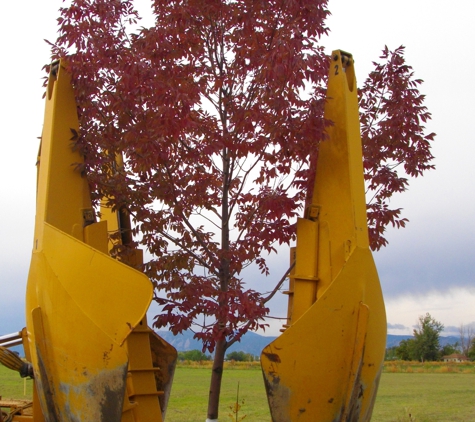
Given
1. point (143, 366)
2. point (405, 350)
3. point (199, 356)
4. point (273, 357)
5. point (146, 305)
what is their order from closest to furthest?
1. point (146, 305)
2. point (273, 357)
3. point (143, 366)
4. point (199, 356)
5. point (405, 350)

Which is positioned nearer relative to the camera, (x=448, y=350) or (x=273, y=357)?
(x=273, y=357)

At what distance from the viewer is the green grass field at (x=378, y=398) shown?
40.2 ft

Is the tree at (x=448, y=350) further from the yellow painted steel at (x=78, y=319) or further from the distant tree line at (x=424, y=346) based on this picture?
the yellow painted steel at (x=78, y=319)

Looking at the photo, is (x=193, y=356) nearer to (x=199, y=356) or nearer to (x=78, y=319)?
(x=199, y=356)

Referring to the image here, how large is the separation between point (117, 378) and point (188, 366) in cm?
2439

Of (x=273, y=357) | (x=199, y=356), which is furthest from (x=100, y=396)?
(x=199, y=356)

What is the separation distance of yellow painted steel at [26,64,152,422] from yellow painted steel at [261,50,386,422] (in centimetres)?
109

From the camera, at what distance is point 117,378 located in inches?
177

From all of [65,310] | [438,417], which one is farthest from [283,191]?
[438,417]

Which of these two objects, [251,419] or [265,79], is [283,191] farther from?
[251,419]

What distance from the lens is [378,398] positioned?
16547 mm

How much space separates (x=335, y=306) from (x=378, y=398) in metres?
12.8

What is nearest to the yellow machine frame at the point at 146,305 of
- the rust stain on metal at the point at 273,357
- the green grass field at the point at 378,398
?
the rust stain on metal at the point at 273,357

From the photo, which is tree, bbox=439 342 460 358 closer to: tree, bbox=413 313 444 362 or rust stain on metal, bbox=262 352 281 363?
tree, bbox=413 313 444 362
